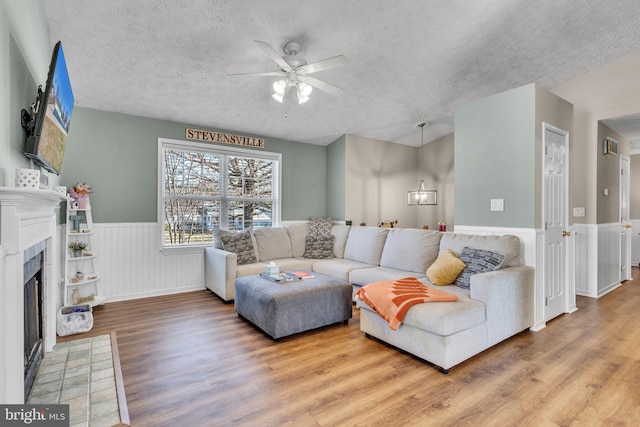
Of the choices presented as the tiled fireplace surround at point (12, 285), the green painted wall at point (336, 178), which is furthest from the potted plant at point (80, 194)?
the green painted wall at point (336, 178)

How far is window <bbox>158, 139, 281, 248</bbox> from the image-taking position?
4.45m

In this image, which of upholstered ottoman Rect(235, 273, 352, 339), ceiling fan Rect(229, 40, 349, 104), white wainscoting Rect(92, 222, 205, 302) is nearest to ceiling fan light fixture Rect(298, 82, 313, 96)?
ceiling fan Rect(229, 40, 349, 104)

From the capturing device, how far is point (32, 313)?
6.52 ft

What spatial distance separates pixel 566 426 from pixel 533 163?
2.25m

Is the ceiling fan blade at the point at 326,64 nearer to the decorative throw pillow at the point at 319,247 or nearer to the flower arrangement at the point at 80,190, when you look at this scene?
the decorative throw pillow at the point at 319,247

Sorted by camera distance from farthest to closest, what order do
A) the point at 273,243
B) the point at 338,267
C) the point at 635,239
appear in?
the point at 635,239 → the point at 273,243 → the point at 338,267

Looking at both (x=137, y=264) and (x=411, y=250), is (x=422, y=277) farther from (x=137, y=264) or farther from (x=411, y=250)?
(x=137, y=264)

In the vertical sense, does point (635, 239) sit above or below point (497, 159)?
below

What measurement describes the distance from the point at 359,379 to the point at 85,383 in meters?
1.76

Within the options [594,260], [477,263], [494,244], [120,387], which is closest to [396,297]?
[477,263]

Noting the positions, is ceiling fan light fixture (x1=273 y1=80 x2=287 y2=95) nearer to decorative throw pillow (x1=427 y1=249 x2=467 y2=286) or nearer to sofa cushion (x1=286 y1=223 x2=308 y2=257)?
decorative throw pillow (x1=427 y1=249 x2=467 y2=286)

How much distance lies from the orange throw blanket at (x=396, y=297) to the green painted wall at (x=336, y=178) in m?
2.78

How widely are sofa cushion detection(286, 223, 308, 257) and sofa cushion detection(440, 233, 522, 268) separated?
2.38 meters

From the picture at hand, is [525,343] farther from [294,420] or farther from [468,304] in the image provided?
[294,420]
